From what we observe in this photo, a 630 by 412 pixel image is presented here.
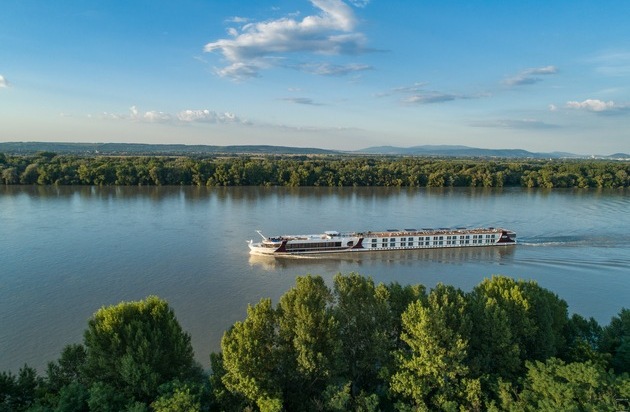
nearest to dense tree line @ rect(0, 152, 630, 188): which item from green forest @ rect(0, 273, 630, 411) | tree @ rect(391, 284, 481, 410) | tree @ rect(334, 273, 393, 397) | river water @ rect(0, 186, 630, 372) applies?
river water @ rect(0, 186, 630, 372)

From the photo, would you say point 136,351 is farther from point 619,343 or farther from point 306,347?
point 619,343

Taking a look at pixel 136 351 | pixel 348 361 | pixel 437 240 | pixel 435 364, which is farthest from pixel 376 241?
pixel 136 351

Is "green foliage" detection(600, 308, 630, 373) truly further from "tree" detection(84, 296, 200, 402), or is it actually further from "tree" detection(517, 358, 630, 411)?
"tree" detection(84, 296, 200, 402)

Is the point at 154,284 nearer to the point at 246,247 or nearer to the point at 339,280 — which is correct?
the point at 246,247

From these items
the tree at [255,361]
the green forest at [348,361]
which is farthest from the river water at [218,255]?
the tree at [255,361]

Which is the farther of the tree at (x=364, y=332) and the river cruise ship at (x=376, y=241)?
the river cruise ship at (x=376, y=241)

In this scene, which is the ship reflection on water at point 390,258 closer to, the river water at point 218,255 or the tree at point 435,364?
the river water at point 218,255
